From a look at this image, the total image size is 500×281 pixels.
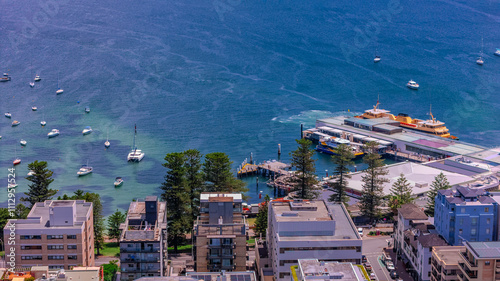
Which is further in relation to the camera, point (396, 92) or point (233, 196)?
point (396, 92)

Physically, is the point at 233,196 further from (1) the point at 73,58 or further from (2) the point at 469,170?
(1) the point at 73,58

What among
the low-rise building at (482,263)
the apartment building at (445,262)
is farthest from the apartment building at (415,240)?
the low-rise building at (482,263)

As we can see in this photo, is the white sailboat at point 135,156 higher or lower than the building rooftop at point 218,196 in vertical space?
higher

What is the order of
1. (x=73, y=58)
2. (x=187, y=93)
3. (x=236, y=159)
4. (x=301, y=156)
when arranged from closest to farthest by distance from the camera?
(x=301, y=156), (x=236, y=159), (x=187, y=93), (x=73, y=58)

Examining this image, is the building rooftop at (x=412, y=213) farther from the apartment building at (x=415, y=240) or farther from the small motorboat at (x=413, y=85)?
the small motorboat at (x=413, y=85)

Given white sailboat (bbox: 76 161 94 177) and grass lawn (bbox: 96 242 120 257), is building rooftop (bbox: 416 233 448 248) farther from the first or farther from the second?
white sailboat (bbox: 76 161 94 177)

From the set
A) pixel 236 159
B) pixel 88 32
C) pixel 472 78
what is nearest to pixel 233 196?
pixel 236 159
